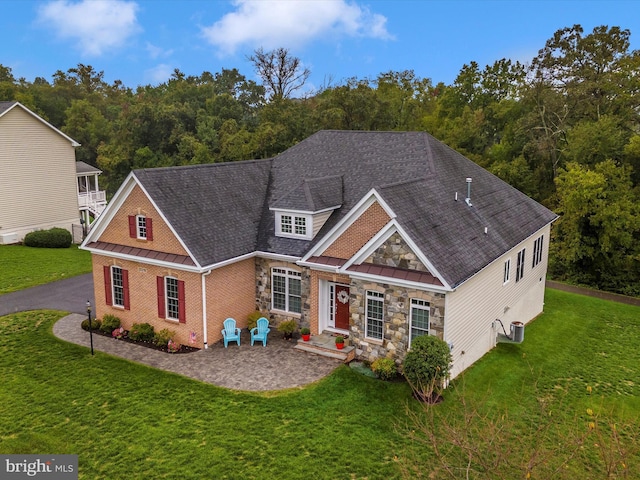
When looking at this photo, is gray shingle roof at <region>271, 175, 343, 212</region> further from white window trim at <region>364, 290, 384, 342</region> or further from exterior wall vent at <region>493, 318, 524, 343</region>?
exterior wall vent at <region>493, 318, 524, 343</region>

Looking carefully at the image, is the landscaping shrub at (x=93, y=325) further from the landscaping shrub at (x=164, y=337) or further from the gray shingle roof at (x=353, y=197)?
the gray shingle roof at (x=353, y=197)

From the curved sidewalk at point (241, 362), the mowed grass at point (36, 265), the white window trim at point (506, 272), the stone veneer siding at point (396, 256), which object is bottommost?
the curved sidewalk at point (241, 362)

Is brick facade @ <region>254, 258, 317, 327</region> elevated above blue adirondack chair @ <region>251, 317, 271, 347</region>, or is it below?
above

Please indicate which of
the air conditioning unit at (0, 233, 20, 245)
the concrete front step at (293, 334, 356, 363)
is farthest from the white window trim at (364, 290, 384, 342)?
the air conditioning unit at (0, 233, 20, 245)

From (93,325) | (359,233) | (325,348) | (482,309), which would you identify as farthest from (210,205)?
(482,309)

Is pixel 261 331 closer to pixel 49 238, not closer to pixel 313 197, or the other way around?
pixel 313 197

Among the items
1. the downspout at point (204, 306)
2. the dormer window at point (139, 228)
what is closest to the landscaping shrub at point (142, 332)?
the downspout at point (204, 306)
